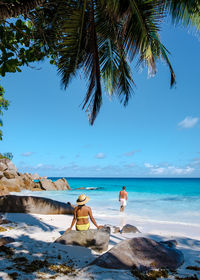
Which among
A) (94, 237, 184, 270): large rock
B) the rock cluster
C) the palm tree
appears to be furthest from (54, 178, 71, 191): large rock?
the palm tree

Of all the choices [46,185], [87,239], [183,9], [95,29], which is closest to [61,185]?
[46,185]

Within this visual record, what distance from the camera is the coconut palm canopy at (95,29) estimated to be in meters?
3.95

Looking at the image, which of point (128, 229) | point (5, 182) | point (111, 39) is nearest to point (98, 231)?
point (128, 229)

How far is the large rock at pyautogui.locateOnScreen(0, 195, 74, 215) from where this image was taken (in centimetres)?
810

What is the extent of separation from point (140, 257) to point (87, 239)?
1.27 meters

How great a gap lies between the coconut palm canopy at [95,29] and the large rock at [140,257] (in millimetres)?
2599

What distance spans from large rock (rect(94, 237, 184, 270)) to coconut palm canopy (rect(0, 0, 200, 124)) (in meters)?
2.60

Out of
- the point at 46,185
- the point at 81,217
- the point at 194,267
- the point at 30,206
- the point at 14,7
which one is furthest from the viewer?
the point at 46,185

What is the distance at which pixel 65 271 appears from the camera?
9.98ft

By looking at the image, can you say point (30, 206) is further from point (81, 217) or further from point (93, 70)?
point (93, 70)

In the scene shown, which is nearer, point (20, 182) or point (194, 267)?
point (194, 267)

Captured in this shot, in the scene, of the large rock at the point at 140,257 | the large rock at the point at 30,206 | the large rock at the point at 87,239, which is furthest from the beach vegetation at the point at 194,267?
the large rock at the point at 30,206

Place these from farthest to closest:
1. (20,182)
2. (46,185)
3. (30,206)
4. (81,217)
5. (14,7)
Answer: (46,185) < (20,182) < (30,206) < (81,217) < (14,7)

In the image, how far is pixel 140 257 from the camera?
11.6 ft
